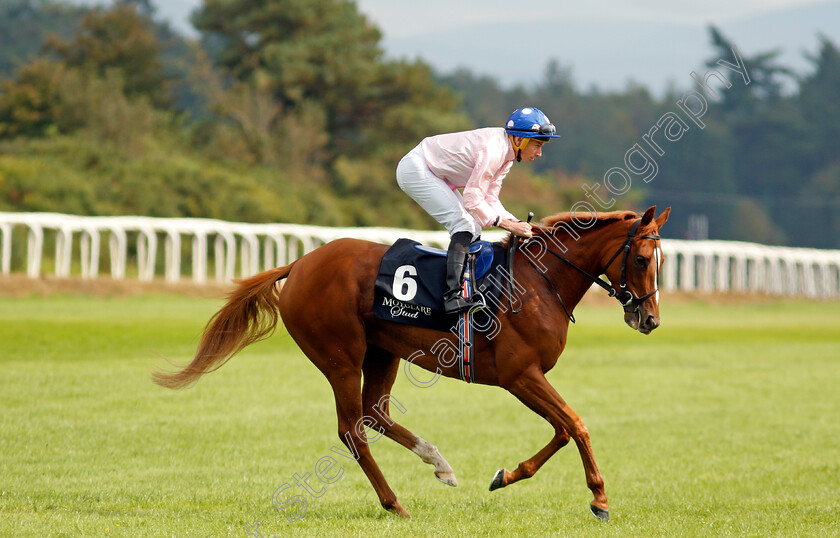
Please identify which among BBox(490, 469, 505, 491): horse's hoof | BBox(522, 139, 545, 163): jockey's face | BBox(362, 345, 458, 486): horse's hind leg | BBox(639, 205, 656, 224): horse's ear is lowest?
BBox(490, 469, 505, 491): horse's hoof

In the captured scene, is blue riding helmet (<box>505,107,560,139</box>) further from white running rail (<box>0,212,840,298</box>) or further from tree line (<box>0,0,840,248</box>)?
tree line (<box>0,0,840,248</box>)

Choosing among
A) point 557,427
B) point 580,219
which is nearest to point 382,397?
point 557,427

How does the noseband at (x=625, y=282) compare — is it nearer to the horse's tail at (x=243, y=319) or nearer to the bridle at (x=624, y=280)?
the bridle at (x=624, y=280)

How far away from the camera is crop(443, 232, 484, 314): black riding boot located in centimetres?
696

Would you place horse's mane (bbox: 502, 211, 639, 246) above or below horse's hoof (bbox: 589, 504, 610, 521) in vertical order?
above

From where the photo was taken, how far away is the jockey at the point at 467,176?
697 cm

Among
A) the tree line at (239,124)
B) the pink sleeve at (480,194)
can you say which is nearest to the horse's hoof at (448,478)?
the pink sleeve at (480,194)

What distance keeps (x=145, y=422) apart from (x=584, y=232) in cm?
575

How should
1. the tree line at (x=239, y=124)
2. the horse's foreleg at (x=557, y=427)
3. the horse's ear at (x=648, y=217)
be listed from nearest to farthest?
the horse's foreleg at (x=557, y=427) → the horse's ear at (x=648, y=217) → the tree line at (x=239, y=124)

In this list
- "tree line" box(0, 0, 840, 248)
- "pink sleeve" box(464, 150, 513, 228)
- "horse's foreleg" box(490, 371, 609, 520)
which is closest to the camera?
"horse's foreleg" box(490, 371, 609, 520)

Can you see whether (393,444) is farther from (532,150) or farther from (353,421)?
(532,150)

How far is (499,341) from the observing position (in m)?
6.97

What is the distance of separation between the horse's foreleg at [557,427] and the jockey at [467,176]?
66 cm

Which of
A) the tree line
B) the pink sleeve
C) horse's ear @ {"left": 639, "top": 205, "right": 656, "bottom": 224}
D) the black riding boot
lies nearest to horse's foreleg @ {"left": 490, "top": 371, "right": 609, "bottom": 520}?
the black riding boot
